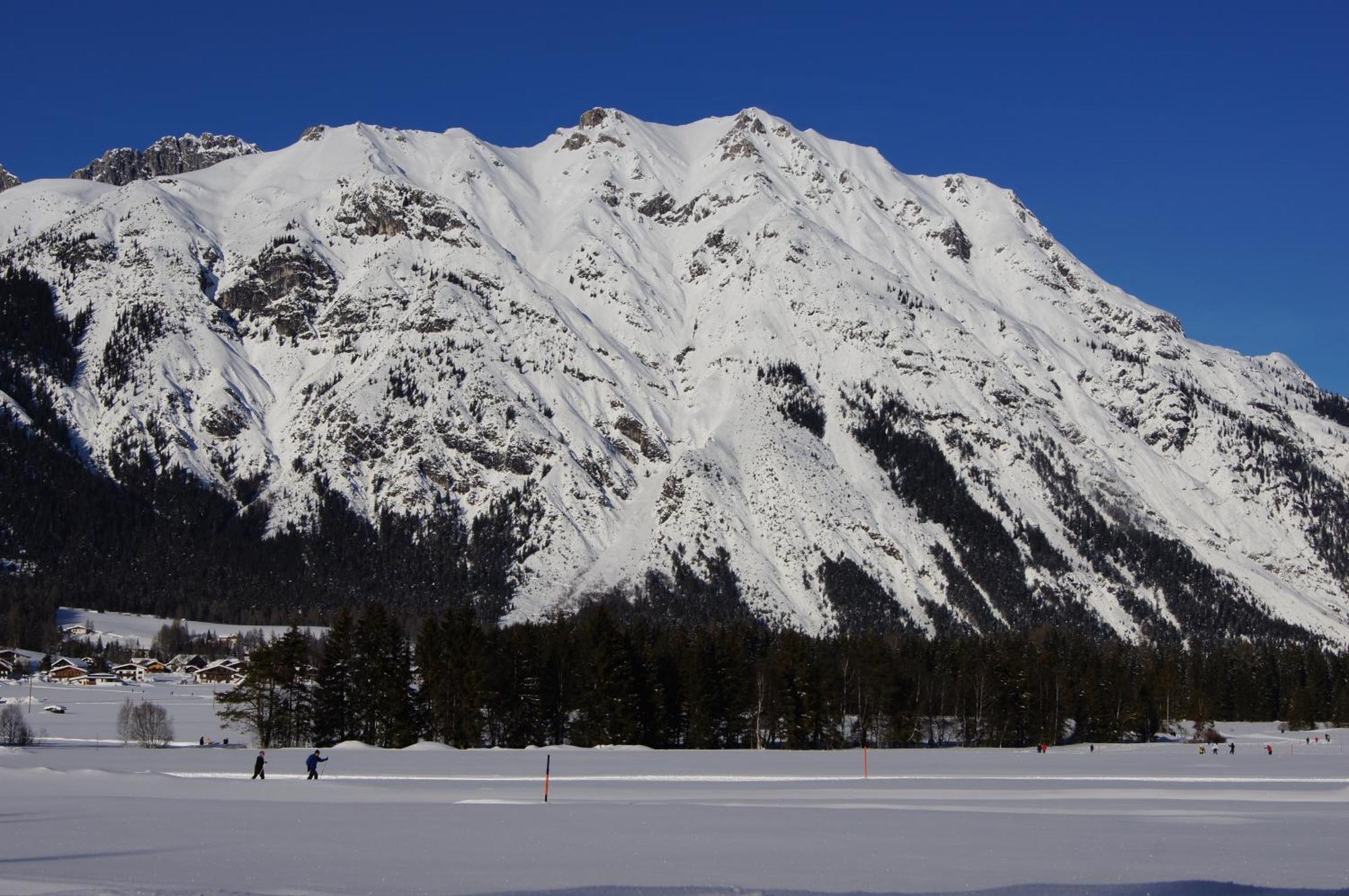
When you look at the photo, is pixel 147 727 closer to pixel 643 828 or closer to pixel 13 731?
pixel 13 731

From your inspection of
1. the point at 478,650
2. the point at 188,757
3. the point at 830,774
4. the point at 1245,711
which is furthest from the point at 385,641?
the point at 1245,711

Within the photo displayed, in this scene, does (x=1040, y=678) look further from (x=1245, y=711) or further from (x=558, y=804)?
(x=558, y=804)

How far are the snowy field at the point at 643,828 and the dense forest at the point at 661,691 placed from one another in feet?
44.1

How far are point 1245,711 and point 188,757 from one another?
147 meters

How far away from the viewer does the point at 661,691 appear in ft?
303

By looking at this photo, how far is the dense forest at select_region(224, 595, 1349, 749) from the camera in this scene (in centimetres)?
8412

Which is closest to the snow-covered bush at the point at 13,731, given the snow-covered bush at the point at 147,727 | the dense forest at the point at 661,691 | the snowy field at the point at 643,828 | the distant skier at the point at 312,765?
the snow-covered bush at the point at 147,727

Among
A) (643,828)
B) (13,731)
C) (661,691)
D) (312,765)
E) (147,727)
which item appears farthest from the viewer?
(661,691)

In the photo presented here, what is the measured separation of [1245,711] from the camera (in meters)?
168

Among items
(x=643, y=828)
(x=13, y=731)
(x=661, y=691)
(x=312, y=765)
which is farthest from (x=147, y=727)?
(x=643, y=828)

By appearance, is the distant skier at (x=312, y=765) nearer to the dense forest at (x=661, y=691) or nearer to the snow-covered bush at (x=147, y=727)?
the dense forest at (x=661, y=691)

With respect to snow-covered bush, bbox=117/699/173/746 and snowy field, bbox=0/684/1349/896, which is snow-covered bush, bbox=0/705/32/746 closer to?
snow-covered bush, bbox=117/699/173/746

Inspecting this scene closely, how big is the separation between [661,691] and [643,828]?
5761cm

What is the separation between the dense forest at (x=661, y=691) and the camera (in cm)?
8412
